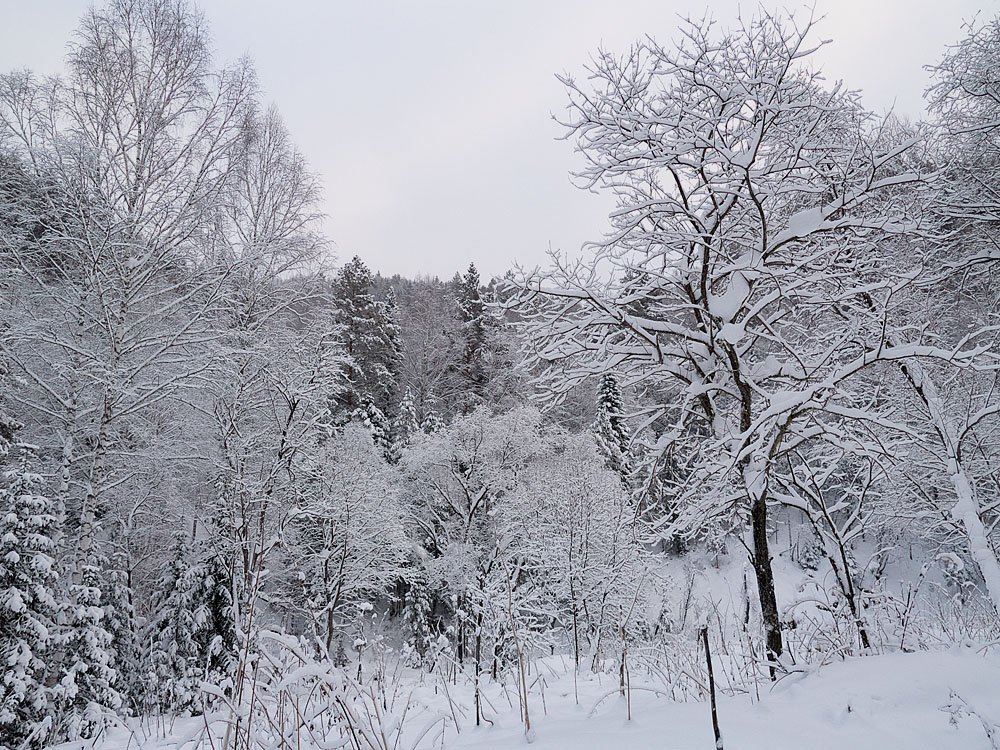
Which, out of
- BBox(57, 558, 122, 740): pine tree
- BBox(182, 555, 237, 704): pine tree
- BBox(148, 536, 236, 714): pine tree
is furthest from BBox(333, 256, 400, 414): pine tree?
BBox(57, 558, 122, 740): pine tree

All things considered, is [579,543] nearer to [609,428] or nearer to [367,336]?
[609,428]

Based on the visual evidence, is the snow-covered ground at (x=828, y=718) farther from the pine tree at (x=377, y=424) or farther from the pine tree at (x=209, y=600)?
the pine tree at (x=377, y=424)

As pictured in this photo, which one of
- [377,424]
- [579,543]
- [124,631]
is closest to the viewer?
[124,631]

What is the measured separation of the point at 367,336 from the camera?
27391mm

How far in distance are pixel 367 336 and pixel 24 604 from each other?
21474mm

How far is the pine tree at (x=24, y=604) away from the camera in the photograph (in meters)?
6.16

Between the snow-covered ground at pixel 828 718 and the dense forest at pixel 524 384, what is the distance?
0.19 metres

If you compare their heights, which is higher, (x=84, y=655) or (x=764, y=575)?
(x=764, y=575)

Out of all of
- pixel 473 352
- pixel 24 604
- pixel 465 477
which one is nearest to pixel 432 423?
pixel 465 477

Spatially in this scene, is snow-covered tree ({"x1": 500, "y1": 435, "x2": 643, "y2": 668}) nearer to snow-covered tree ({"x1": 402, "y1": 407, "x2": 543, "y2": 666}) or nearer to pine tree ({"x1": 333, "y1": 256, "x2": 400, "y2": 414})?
snow-covered tree ({"x1": 402, "y1": 407, "x2": 543, "y2": 666})

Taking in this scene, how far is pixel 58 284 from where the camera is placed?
29.4 ft

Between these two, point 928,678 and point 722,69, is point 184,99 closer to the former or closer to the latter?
point 722,69

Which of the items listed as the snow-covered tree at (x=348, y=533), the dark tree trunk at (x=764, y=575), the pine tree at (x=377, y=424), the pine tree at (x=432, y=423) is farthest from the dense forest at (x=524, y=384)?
the pine tree at (x=432, y=423)

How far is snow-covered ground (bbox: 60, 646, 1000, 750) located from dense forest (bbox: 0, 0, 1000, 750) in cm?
19
